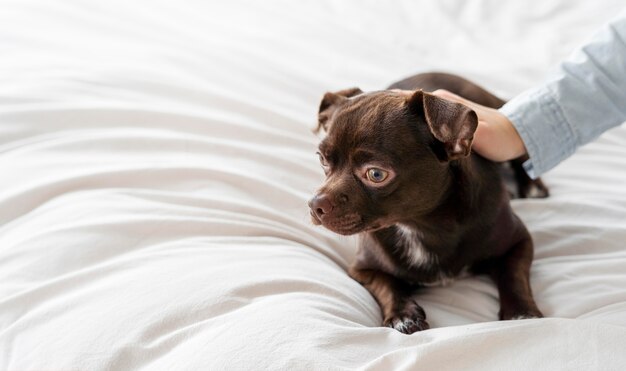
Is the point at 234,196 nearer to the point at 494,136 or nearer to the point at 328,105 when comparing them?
the point at 328,105

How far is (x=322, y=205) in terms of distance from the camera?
65.1 inches

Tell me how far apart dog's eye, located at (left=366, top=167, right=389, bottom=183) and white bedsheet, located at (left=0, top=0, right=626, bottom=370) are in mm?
259

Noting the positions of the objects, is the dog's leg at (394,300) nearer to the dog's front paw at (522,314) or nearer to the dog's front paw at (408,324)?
the dog's front paw at (408,324)

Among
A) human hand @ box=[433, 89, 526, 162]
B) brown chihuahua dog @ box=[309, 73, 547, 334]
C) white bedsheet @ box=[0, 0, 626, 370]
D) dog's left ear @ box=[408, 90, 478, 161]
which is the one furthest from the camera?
Answer: human hand @ box=[433, 89, 526, 162]

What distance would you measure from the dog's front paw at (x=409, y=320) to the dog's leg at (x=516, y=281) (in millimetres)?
189

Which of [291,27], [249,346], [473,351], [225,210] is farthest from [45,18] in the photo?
[473,351]

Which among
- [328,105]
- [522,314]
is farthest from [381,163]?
[522,314]

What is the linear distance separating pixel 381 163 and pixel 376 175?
0.04 metres

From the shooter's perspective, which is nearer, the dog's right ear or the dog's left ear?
the dog's left ear

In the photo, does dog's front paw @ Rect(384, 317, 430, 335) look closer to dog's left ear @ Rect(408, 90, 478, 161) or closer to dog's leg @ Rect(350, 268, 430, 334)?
dog's leg @ Rect(350, 268, 430, 334)

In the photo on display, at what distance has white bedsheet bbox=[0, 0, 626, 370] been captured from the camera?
131cm

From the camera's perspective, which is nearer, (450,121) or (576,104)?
(450,121)

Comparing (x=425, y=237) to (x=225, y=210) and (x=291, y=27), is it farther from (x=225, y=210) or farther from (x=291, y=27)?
(x=291, y=27)

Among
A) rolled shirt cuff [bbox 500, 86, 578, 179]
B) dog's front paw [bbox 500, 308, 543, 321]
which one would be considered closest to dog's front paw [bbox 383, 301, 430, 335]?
dog's front paw [bbox 500, 308, 543, 321]
